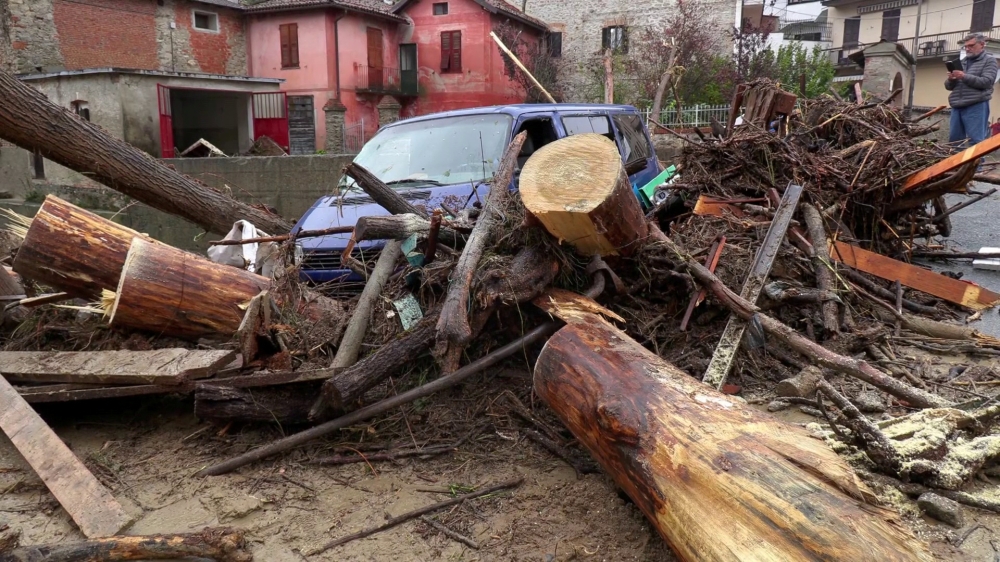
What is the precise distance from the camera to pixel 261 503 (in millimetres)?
3463

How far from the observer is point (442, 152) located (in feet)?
20.4

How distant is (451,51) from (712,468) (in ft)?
96.4

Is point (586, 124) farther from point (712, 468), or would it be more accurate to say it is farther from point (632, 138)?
point (712, 468)

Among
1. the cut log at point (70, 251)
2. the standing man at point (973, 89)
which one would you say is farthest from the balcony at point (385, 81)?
the cut log at point (70, 251)

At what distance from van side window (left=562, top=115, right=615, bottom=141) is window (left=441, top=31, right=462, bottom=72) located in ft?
78.1

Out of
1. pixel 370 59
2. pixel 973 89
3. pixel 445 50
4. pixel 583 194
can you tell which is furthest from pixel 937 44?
pixel 583 194

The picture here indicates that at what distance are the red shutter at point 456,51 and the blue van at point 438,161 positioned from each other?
78.1 ft

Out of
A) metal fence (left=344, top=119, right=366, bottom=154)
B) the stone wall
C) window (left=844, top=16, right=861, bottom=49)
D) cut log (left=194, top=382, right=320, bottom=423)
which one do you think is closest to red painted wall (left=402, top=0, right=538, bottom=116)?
metal fence (left=344, top=119, right=366, bottom=154)

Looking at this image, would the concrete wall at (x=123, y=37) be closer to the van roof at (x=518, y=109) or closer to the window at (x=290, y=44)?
the window at (x=290, y=44)

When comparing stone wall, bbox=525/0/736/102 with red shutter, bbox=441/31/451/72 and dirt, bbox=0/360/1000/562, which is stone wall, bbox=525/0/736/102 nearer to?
red shutter, bbox=441/31/451/72

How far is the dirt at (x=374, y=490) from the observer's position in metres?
3.03

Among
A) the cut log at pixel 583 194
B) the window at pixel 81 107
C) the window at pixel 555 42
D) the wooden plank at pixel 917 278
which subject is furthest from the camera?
the window at pixel 555 42

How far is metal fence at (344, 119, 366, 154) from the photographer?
91.7 feet

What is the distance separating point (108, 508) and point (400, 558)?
58.2 inches
